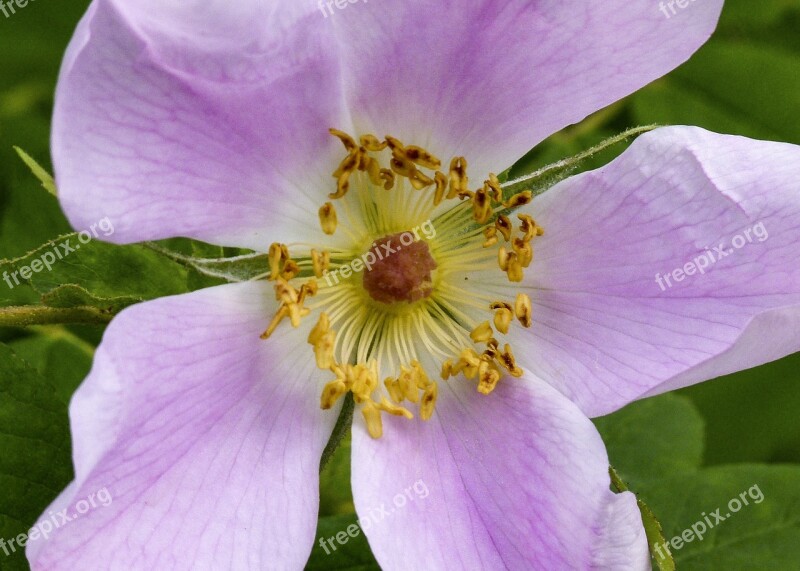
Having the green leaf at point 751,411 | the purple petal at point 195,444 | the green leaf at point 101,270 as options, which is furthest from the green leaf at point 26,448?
the green leaf at point 751,411

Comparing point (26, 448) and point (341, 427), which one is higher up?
point (26, 448)

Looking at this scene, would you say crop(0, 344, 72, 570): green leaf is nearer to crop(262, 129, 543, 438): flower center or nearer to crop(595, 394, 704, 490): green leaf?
crop(262, 129, 543, 438): flower center

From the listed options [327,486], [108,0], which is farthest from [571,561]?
[108,0]

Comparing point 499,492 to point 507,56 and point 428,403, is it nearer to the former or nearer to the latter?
→ point 428,403

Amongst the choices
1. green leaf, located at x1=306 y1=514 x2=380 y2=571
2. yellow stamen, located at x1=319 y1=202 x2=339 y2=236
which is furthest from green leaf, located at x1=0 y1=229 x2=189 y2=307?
green leaf, located at x1=306 y1=514 x2=380 y2=571

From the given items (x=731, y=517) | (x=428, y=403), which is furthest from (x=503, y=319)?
(x=731, y=517)

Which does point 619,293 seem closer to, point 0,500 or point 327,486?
point 327,486

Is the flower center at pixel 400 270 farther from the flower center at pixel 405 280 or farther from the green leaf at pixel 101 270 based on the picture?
the green leaf at pixel 101 270
